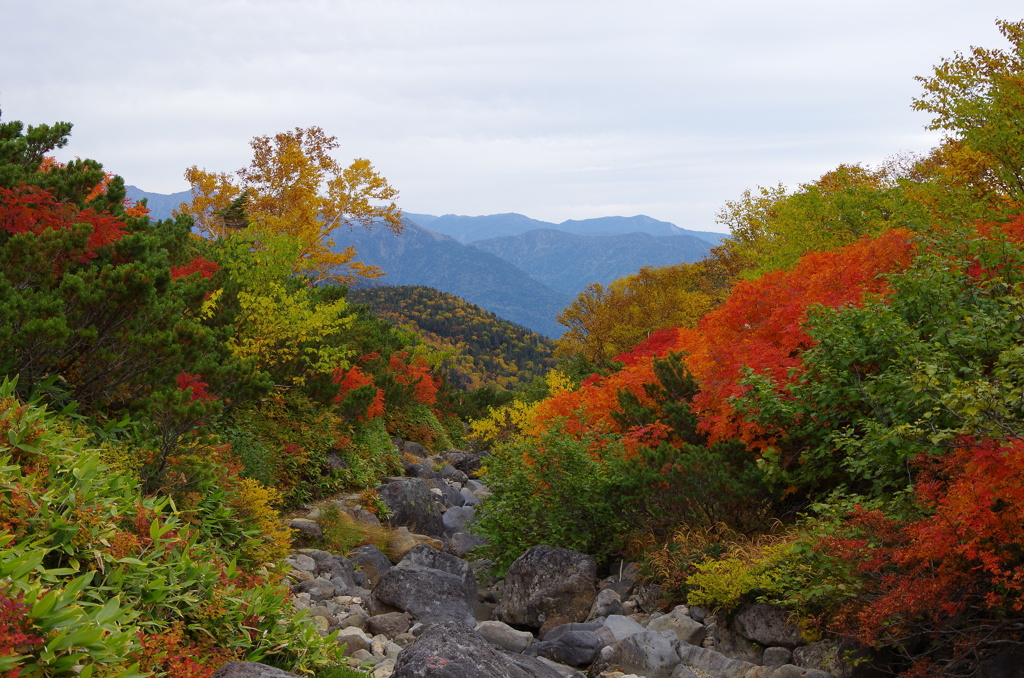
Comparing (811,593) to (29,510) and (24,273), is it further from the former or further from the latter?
(24,273)

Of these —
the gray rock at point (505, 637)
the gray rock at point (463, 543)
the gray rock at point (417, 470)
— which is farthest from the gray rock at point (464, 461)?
the gray rock at point (505, 637)

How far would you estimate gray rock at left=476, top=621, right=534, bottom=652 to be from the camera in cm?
866

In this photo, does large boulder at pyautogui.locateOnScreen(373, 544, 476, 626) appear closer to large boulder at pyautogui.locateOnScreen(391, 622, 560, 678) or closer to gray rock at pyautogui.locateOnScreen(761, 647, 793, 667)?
large boulder at pyautogui.locateOnScreen(391, 622, 560, 678)

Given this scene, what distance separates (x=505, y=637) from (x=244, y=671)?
469 cm

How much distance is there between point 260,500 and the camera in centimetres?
784

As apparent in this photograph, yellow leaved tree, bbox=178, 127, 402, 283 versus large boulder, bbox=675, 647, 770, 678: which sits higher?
yellow leaved tree, bbox=178, 127, 402, 283

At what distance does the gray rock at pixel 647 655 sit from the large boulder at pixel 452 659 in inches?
72.2

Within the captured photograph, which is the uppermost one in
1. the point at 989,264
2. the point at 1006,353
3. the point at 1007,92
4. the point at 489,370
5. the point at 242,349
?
the point at 1007,92

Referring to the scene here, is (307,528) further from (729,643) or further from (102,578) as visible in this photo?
(729,643)

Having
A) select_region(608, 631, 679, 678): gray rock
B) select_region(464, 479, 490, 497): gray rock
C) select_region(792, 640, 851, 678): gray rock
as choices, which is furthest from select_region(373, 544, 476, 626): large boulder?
select_region(464, 479, 490, 497): gray rock

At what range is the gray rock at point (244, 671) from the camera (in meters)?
4.55

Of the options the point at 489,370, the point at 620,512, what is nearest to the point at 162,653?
the point at 620,512

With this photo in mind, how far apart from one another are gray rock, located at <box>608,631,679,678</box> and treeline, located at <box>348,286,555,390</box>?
4830 centimetres

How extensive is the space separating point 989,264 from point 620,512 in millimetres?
5747
